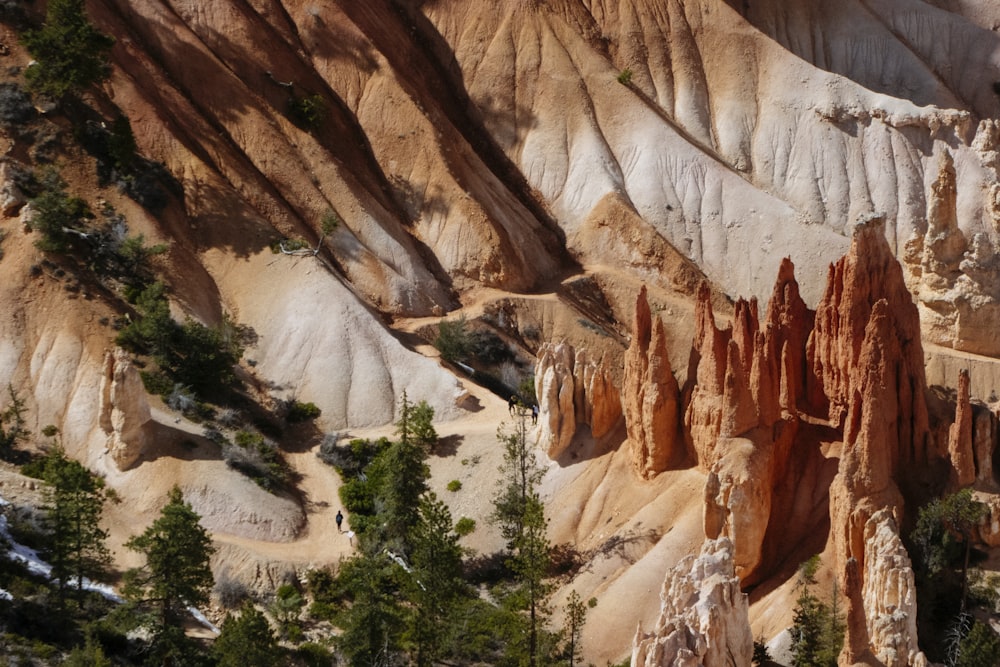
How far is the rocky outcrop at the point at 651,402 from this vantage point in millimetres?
48219

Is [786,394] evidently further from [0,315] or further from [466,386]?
[0,315]

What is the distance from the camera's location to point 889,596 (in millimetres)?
37062

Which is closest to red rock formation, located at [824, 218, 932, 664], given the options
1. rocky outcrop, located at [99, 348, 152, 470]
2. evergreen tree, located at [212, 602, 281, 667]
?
evergreen tree, located at [212, 602, 281, 667]

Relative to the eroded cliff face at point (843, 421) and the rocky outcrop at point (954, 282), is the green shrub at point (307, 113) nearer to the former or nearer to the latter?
the rocky outcrop at point (954, 282)

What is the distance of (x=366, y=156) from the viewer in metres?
78.9

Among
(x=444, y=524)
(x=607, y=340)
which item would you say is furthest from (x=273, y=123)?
(x=444, y=524)

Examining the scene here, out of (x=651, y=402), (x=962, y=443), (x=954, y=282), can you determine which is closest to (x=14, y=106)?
(x=651, y=402)

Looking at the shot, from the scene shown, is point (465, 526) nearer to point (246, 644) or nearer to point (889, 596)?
point (246, 644)

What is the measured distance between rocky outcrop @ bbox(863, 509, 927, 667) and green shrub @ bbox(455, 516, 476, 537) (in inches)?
686

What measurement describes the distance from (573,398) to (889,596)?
17973 millimetres

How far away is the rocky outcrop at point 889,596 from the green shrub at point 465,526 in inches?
686

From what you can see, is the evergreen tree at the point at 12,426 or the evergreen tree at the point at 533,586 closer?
the evergreen tree at the point at 533,586

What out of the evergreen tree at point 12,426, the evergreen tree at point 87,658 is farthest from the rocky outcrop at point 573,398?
the evergreen tree at point 12,426

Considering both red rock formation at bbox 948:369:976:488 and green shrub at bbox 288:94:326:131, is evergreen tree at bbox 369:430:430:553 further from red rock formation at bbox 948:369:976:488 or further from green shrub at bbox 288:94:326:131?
green shrub at bbox 288:94:326:131
